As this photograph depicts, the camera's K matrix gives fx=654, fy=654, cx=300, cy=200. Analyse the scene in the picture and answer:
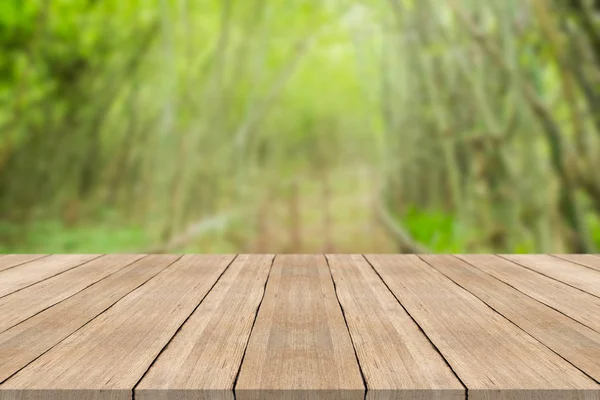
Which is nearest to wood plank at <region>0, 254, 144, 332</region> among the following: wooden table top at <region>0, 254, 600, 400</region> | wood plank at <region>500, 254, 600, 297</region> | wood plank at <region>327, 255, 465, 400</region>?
wooden table top at <region>0, 254, 600, 400</region>

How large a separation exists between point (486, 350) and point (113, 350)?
2.16ft

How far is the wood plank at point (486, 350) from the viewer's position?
0.97 meters

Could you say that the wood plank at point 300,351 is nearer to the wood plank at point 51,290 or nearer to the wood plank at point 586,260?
the wood plank at point 51,290

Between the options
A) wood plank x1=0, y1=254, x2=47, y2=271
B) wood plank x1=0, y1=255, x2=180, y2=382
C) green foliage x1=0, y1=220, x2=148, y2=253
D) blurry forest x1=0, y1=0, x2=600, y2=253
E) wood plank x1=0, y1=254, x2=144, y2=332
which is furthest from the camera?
green foliage x1=0, y1=220, x2=148, y2=253

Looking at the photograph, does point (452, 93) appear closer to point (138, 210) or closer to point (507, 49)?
point (507, 49)

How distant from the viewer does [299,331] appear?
4.16ft

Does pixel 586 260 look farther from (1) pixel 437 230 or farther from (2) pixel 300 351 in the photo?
(1) pixel 437 230

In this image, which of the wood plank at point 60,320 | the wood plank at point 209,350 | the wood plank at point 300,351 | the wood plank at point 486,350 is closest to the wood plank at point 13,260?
the wood plank at point 60,320

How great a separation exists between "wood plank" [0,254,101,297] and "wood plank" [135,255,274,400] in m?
0.55

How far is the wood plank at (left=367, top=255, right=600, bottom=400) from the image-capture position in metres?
0.97

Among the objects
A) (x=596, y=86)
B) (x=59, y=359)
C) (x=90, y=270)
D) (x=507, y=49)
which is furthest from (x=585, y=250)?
(x=59, y=359)

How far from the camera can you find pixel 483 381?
1.00 meters

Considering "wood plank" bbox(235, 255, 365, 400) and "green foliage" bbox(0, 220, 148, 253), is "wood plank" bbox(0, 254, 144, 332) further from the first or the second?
"green foliage" bbox(0, 220, 148, 253)

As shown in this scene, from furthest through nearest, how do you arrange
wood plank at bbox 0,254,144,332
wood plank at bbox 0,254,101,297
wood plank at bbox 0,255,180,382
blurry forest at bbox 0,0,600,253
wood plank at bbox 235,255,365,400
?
blurry forest at bbox 0,0,600,253 < wood plank at bbox 0,254,101,297 < wood plank at bbox 0,254,144,332 < wood plank at bbox 0,255,180,382 < wood plank at bbox 235,255,365,400
